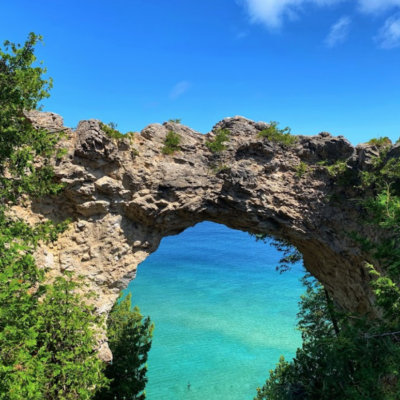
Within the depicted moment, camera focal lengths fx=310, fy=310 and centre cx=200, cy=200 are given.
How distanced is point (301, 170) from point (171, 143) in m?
5.98

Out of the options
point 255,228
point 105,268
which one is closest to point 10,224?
point 105,268

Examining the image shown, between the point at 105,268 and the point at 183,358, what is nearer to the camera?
the point at 105,268

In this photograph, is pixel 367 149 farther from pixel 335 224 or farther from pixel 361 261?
pixel 361 261

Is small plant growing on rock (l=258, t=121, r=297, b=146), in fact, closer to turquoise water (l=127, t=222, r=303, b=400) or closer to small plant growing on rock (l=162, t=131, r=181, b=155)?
small plant growing on rock (l=162, t=131, r=181, b=155)

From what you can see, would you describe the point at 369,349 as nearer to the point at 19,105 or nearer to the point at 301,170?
the point at 301,170

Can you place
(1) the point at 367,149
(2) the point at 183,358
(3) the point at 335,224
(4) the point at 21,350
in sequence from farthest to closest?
(2) the point at 183,358 → (3) the point at 335,224 → (1) the point at 367,149 → (4) the point at 21,350

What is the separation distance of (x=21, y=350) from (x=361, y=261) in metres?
13.1

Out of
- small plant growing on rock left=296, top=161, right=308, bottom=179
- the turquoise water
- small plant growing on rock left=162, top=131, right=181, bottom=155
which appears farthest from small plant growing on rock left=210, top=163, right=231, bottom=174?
the turquoise water

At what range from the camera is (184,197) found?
13.5m

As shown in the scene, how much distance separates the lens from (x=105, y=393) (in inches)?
469

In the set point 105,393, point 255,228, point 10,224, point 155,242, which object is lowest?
point 105,393

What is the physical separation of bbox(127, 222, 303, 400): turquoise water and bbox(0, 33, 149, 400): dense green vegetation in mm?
15829

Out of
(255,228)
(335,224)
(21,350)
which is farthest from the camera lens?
(255,228)

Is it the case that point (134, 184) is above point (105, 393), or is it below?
above
